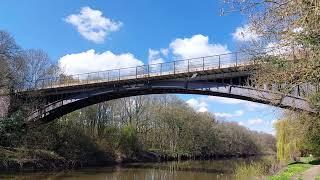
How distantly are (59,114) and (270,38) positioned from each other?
4360 cm

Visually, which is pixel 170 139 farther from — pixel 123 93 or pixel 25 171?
pixel 25 171

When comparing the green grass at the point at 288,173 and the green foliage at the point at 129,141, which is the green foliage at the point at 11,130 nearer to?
the green foliage at the point at 129,141

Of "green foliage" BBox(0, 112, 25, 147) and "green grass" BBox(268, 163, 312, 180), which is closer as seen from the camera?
"green grass" BBox(268, 163, 312, 180)

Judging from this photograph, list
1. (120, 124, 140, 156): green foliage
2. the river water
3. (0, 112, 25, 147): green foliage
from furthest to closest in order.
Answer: (120, 124, 140, 156): green foliage, (0, 112, 25, 147): green foliage, the river water

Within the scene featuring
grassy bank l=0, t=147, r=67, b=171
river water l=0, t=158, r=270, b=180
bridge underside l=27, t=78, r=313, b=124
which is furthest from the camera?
bridge underside l=27, t=78, r=313, b=124

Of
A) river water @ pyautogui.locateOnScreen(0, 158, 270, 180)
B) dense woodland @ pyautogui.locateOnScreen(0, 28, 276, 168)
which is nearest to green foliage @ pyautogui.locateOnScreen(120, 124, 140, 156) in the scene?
dense woodland @ pyautogui.locateOnScreen(0, 28, 276, 168)

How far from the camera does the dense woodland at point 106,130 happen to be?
4772 centimetres

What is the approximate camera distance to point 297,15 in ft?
34.8

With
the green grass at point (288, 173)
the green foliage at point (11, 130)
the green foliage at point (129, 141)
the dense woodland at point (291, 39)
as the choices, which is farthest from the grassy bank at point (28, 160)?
the dense woodland at point (291, 39)

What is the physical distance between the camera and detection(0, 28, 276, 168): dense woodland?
47719 millimetres

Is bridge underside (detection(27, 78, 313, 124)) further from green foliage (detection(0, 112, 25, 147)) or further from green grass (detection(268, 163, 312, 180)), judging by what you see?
green grass (detection(268, 163, 312, 180))

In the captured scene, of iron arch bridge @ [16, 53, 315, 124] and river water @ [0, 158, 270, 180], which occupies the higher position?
iron arch bridge @ [16, 53, 315, 124]

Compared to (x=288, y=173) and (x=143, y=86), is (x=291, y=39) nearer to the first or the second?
(x=288, y=173)

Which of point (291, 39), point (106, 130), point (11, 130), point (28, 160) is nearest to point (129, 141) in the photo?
point (106, 130)
